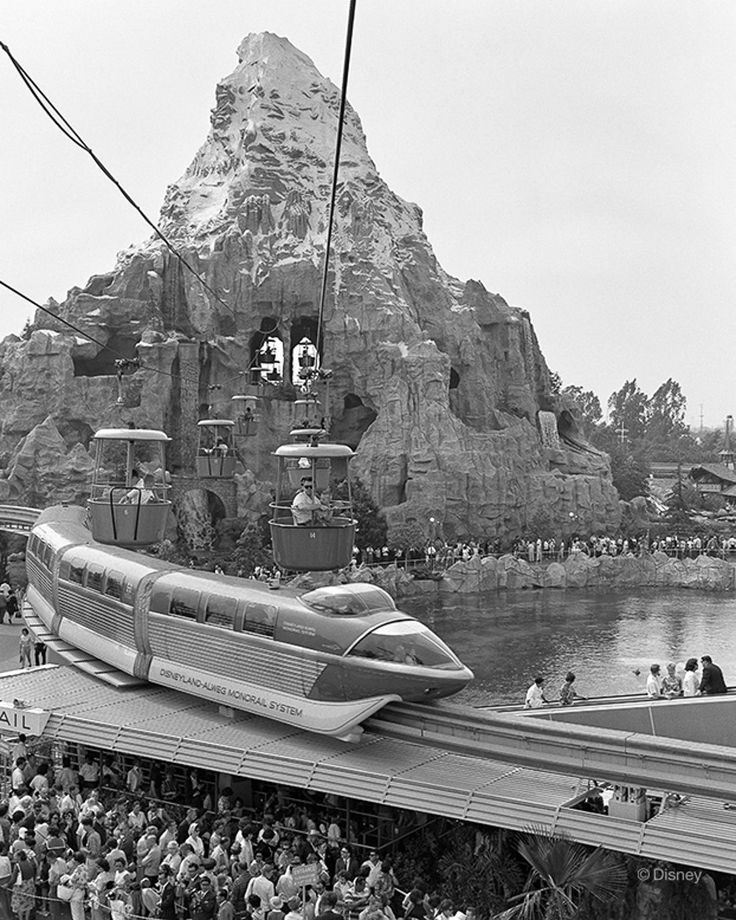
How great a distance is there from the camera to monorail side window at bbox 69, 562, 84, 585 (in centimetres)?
1977

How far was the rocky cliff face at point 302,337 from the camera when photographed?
159 feet

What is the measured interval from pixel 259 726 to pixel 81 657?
20.5ft

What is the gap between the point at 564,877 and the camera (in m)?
9.68

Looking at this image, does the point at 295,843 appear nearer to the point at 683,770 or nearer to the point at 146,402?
the point at 683,770

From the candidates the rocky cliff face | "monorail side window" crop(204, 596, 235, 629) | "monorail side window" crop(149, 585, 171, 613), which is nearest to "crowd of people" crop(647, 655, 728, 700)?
"monorail side window" crop(204, 596, 235, 629)

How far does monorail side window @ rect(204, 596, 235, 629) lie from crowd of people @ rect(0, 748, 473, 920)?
2.76m

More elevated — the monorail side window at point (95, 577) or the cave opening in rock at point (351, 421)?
the cave opening in rock at point (351, 421)

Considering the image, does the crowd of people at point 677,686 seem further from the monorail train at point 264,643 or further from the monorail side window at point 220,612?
the monorail side window at point 220,612

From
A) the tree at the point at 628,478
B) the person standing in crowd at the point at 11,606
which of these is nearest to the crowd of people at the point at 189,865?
the person standing in crowd at the point at 11,606

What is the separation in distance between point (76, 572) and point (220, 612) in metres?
6.15

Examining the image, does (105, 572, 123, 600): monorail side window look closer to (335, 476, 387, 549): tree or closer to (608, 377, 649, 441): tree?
(335, 476, 387, 549): tree

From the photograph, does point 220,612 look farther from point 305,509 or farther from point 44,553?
point 44,553

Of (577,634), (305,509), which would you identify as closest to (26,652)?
(305,509)

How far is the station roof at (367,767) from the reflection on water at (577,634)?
1122 cm
